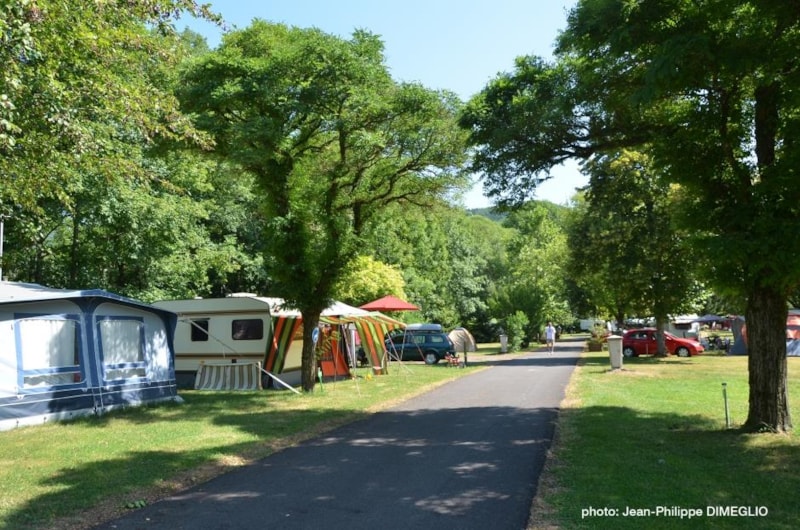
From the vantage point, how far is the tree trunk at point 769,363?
8.88m

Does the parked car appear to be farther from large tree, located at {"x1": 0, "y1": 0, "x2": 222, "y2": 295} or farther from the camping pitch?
large tree, located at {"x1": 0, "y1": 0, "x2": 222, "y2": 295}

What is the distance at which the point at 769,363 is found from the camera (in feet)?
29.3

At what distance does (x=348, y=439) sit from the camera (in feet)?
30.8

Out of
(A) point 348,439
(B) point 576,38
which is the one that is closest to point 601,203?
(B) point 576,38

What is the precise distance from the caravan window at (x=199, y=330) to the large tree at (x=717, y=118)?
418 inches

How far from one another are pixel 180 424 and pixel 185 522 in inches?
225

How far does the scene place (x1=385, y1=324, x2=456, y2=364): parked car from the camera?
89.7 feet

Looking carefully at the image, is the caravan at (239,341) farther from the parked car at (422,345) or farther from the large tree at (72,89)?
the parked car at (422,345)

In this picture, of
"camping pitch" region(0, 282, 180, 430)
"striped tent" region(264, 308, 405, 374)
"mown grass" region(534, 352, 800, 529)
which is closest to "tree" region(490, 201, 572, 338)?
"striped tent" region(264, 308, 405, 374)

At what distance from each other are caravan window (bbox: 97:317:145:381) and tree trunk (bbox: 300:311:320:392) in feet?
12.3

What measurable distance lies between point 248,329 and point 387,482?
11486 mm

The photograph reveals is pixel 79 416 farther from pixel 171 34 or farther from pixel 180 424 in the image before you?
pixel 171 34

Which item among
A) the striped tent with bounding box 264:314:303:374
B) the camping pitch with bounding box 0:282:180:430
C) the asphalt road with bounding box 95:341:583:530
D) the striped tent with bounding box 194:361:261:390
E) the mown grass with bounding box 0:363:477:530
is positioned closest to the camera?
the asphalt road with bounding box 95:341:583:530

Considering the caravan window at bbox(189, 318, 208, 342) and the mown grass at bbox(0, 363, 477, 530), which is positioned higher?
the caravan window at bbox(189, 318, 208, 342)
